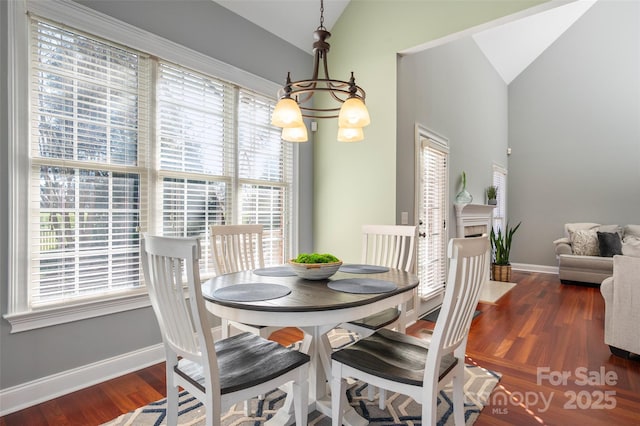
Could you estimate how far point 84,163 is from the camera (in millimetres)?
2078

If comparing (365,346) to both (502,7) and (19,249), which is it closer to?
(19,249)

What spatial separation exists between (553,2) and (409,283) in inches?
87.3

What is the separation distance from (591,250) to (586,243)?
130 mm

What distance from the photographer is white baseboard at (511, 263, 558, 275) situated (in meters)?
6.38

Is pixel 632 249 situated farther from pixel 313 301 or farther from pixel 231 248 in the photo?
pixel 231 248

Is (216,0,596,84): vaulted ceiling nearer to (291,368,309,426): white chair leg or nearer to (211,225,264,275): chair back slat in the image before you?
(211,225,264,275): chair back slat

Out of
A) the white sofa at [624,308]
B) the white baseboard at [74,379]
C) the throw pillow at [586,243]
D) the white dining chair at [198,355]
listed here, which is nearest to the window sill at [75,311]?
the white baseboard at [74,379]

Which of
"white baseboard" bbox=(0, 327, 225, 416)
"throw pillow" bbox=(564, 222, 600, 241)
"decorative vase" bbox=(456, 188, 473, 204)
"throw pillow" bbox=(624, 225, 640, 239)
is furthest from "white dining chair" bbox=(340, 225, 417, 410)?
"throw pillow" bbox=(624, 225, 640, 239)

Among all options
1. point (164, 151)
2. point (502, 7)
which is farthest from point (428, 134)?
point (164, 151)

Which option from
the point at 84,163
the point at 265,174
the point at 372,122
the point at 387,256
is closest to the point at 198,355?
the point at 84,163

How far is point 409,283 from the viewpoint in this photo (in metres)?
1.77

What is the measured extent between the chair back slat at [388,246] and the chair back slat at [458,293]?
0.92 meters

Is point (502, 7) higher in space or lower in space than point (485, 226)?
higher

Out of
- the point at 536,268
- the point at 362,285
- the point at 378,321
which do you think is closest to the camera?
the point at 362,285
